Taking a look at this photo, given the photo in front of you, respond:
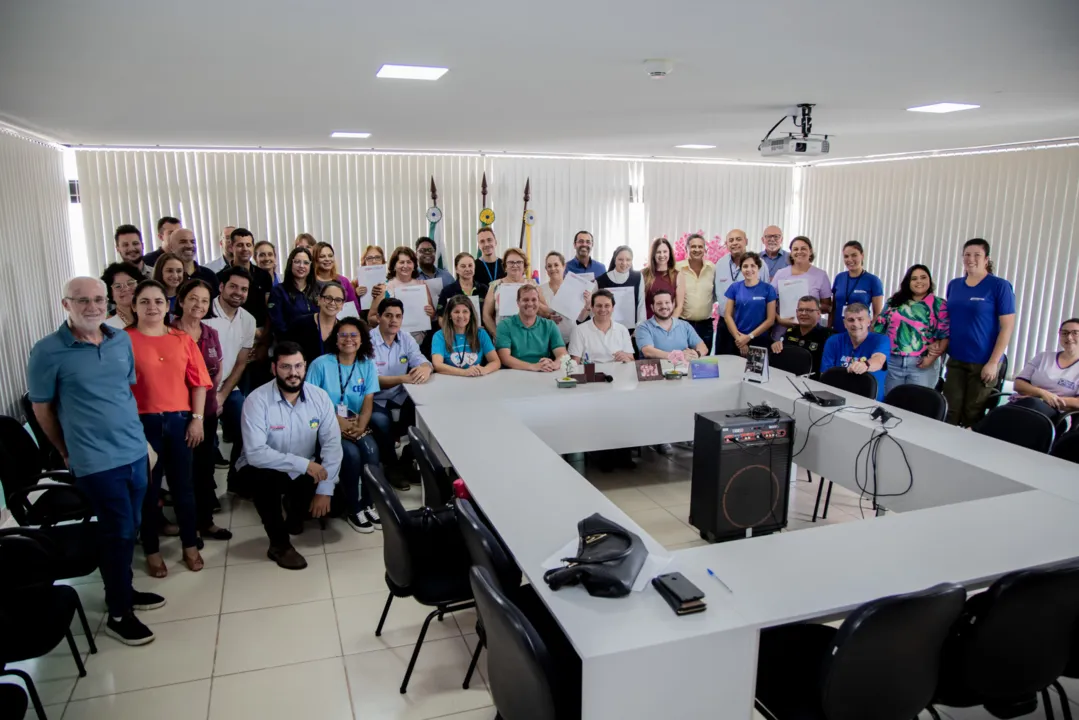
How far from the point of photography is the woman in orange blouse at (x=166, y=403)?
10.7 ft

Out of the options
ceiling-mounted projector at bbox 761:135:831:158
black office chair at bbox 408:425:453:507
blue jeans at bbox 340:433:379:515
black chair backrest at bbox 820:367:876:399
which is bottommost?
blue jeans at bbox 340:433:379:515

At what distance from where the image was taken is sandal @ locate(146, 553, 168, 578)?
3.46 meters

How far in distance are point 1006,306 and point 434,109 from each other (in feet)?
13.8

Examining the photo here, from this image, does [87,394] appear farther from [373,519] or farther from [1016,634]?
[1016,634]

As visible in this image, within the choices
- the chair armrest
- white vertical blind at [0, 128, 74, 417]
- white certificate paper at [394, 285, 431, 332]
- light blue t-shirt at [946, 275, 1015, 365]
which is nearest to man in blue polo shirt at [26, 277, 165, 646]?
the chair armrest

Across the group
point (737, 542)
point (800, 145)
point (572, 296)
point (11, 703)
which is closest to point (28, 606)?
point (11, 703)

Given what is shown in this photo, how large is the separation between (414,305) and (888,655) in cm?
400

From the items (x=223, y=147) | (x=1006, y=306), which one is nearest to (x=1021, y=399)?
(x=1006, y=306)

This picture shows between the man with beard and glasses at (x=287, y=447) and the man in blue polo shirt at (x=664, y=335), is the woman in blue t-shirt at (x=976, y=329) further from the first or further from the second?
the man with beard and glasses at (x=287, y=447)

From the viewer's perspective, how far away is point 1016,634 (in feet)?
6.41

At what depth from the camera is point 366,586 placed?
342 centimetres

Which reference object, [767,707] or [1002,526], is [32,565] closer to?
[767,707]

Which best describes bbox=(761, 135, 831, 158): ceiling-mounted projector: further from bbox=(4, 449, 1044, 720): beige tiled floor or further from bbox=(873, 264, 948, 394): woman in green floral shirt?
bbox=(4, 449, 1044, 720): beige tiled floor

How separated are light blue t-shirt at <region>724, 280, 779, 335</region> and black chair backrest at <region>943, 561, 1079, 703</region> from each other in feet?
12.8
